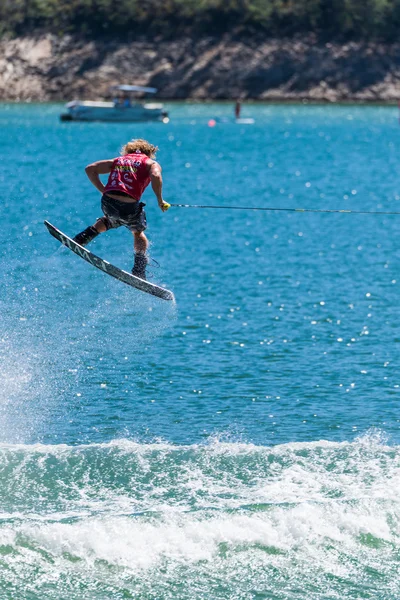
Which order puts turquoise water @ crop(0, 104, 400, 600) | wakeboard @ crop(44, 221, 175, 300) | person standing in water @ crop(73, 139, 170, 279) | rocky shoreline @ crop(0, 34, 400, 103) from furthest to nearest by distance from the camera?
1. rocky shoreline @ crop(0, 34, 400, 103)
2. wakeboard @ crop(44, 221, 175, 300)
3. person standing in water @ crop(73, 139, 170, 279)
4. turquoise water @ crop(0, 104, 400, 600)

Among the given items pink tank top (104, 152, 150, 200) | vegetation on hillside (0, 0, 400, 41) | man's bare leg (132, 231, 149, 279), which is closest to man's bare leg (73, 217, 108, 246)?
man's bare leg (132, 231, 149, 279)

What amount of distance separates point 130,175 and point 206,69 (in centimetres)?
10111

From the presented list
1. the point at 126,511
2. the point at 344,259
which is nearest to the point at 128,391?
the point at 126,511

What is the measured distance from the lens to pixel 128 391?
1966 cm

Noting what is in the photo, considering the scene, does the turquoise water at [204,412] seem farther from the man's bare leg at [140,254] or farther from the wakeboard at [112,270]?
the man's bare leg at [140,254]

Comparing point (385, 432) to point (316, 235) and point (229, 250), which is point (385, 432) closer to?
point (229, 250)

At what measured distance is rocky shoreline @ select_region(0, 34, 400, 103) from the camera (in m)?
115

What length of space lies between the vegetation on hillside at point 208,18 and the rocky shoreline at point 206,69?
1.86 m

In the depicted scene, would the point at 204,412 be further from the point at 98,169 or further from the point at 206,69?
the point at 206,69

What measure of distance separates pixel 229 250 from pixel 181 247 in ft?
4.89

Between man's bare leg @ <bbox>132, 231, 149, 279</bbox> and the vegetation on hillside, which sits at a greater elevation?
the vegetation on hillside

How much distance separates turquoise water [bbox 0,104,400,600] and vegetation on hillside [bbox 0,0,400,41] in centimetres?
8264

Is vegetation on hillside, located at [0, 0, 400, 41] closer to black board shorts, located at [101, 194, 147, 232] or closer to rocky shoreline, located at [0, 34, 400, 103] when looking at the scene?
rocky shoreline, located at [0, 34, 400, 103]

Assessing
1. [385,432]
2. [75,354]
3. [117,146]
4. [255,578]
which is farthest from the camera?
[117,146]
